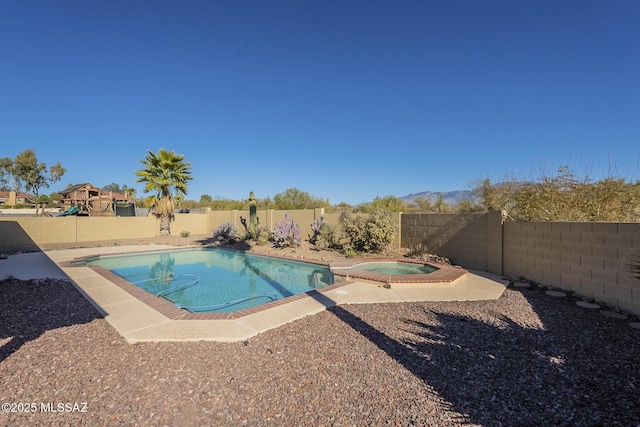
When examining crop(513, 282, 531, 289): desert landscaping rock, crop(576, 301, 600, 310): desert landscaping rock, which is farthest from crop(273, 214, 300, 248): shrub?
crop(576, 301, 600, 310): desert landscaping rock

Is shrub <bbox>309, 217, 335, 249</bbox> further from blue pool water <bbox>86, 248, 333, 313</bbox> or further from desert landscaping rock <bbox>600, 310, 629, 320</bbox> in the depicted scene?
desert landscaping rock <bbox>600, 310, 629, 320</bbox>

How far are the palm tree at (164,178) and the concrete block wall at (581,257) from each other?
17496 millimetres

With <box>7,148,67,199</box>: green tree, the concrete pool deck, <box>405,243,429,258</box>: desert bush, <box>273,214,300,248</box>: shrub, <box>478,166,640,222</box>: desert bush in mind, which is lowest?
the concrete pool deck

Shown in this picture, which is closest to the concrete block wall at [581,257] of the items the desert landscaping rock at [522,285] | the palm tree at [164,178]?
the desert landscaping rock at [522,285]

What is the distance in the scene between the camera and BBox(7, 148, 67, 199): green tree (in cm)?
4228

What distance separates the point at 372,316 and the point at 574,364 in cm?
252

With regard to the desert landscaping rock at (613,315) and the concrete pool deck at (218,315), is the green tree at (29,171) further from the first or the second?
the desert landscaping rock at (613,315)

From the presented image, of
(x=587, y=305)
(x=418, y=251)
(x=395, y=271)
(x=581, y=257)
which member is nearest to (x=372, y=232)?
(x=418, y=251)

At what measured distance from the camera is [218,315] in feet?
16.0

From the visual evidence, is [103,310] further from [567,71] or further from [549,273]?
[567,71]

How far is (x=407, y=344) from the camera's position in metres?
3.85

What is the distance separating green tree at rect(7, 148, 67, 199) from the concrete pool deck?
152 feet

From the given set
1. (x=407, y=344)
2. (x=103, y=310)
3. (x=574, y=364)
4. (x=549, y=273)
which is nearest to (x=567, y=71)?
(x=549, y=273)

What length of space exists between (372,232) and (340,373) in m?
8.12
